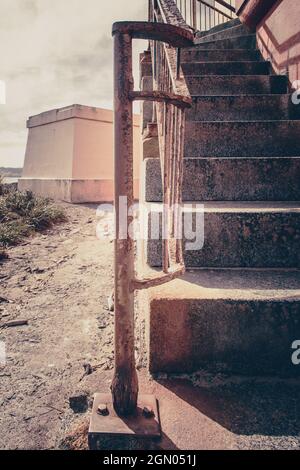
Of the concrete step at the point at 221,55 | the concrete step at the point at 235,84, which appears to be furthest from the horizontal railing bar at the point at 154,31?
the concrete step at the point at 221,55

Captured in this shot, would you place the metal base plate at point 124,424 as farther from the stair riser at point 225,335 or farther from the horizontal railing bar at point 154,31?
the horizontal railing bar at point 154,31

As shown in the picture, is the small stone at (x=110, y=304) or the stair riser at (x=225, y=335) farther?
the small stone at (x=110, y=304)

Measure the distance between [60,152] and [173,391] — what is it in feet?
26.5

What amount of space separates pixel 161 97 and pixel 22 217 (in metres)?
5.12

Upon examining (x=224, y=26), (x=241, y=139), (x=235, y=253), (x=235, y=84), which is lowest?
(x=235, y=253)

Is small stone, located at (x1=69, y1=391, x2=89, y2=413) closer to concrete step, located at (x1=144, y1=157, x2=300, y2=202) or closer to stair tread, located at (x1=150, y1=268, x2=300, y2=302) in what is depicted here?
stair tread, located at (x1=150, y1=268, x2=300, y2=302)

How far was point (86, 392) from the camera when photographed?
1.47 m

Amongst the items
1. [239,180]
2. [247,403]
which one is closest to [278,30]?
[239,180]

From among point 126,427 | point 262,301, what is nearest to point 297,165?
point 262,301

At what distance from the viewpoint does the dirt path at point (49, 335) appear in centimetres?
134

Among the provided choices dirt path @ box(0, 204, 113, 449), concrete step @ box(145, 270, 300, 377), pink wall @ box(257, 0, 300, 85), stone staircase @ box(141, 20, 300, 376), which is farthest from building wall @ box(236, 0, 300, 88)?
dirt path @ box(0, 204, 113, 449)

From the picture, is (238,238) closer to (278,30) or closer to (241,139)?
(241,139)

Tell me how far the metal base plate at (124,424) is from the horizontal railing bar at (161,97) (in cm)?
119

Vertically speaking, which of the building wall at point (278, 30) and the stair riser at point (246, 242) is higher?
the building wall at point (278, 30)
